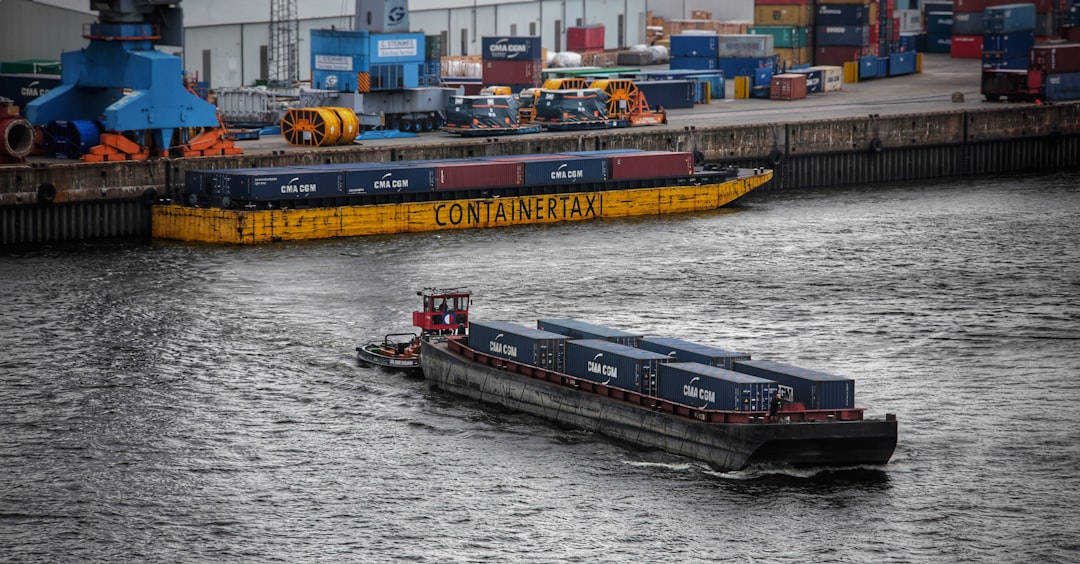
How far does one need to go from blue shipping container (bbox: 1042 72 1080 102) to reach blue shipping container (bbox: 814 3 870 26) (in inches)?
976

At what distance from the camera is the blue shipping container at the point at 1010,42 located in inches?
5871

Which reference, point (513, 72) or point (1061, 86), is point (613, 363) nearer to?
point (513, 72)

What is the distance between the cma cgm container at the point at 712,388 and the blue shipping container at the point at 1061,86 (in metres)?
92.5

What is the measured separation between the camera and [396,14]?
373ft

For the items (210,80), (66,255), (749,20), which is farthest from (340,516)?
(749,20)

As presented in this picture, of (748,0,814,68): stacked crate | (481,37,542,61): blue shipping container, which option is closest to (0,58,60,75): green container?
(481,37,542,61): blue shipping container

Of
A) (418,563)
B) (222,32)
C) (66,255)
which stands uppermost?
(222,32)

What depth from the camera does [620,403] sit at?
2047 inches

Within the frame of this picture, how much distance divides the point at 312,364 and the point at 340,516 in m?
17.1

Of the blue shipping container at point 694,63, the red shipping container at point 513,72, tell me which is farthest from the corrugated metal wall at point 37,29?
the blue shipping container at point 694,63

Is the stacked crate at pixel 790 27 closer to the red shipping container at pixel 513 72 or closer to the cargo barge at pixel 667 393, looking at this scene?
the red shipping container at pixel 513 72

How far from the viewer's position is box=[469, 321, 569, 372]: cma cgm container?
55.4 m

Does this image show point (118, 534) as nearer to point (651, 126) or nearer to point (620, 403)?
point (620, 403)

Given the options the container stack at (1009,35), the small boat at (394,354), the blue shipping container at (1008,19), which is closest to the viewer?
the small boat at (394,354)
